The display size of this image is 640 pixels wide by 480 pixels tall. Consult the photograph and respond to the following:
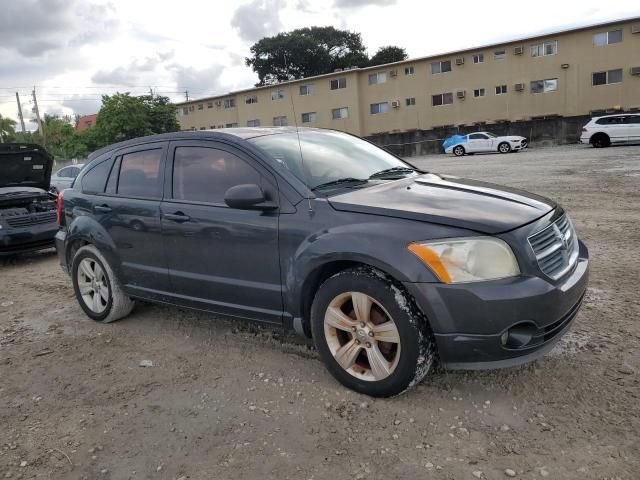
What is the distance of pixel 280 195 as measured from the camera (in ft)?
10.8

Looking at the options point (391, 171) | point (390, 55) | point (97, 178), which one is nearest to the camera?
point (391, 171)

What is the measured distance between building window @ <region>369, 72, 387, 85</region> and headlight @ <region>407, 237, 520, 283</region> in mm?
37755

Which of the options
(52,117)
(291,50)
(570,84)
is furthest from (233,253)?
(52,117)

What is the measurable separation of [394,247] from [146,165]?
2408 mm

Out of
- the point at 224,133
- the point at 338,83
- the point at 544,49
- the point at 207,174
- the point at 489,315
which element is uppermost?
the point at 338,83

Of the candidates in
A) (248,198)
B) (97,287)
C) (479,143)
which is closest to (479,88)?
(479,143)

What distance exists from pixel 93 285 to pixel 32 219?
150 inches

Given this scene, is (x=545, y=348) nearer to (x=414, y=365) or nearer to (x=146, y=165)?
(x=414, y=365)

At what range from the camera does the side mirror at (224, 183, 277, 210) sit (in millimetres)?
3199

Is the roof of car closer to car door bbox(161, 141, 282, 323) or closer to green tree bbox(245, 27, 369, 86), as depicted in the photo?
car door bbox(161, 141, 282, 323)

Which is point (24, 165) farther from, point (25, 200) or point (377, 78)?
point (377, 78)

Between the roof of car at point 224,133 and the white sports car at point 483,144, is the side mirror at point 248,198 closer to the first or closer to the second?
the roof of car at point 224,133

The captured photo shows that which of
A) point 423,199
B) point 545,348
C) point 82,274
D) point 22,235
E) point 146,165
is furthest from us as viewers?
point 22,235

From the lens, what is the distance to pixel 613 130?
878 inches
